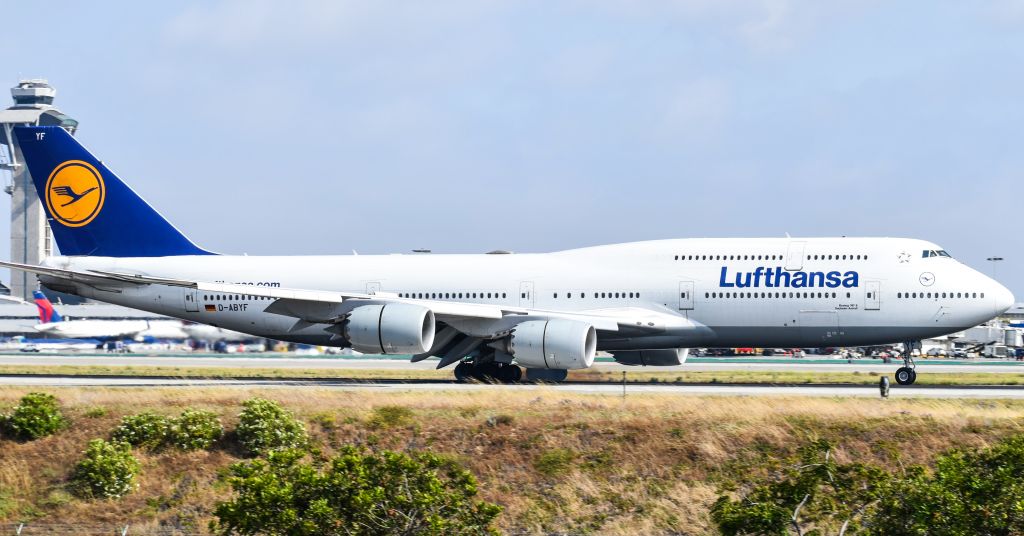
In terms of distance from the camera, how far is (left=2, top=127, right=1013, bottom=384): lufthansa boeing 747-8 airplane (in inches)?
1441

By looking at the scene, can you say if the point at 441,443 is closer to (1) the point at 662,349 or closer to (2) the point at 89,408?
(2) the point at 89,408

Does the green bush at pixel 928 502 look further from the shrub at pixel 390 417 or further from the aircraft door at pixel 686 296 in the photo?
the aircraft door at pixel 686 296

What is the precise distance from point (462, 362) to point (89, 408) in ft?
46.5

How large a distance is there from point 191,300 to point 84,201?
5625 mm

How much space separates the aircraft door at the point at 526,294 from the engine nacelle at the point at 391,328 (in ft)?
13.5

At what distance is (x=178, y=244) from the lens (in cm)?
4359

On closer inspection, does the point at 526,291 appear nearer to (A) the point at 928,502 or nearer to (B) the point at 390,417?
(B) the point at 390,417

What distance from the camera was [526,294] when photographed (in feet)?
131

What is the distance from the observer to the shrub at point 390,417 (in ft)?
91.3

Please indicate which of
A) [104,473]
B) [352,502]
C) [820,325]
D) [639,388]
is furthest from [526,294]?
[352,502]

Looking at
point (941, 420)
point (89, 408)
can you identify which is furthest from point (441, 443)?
point (941, 420)

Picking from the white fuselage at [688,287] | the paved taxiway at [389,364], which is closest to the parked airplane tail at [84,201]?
the white fuselage at [688,287]

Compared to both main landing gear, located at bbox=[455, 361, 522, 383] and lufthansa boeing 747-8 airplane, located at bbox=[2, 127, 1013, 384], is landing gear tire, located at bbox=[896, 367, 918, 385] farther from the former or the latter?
main landing gear, located at bbox=[455, 361, 522, 383]

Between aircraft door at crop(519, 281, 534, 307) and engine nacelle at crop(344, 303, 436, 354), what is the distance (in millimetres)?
4107
